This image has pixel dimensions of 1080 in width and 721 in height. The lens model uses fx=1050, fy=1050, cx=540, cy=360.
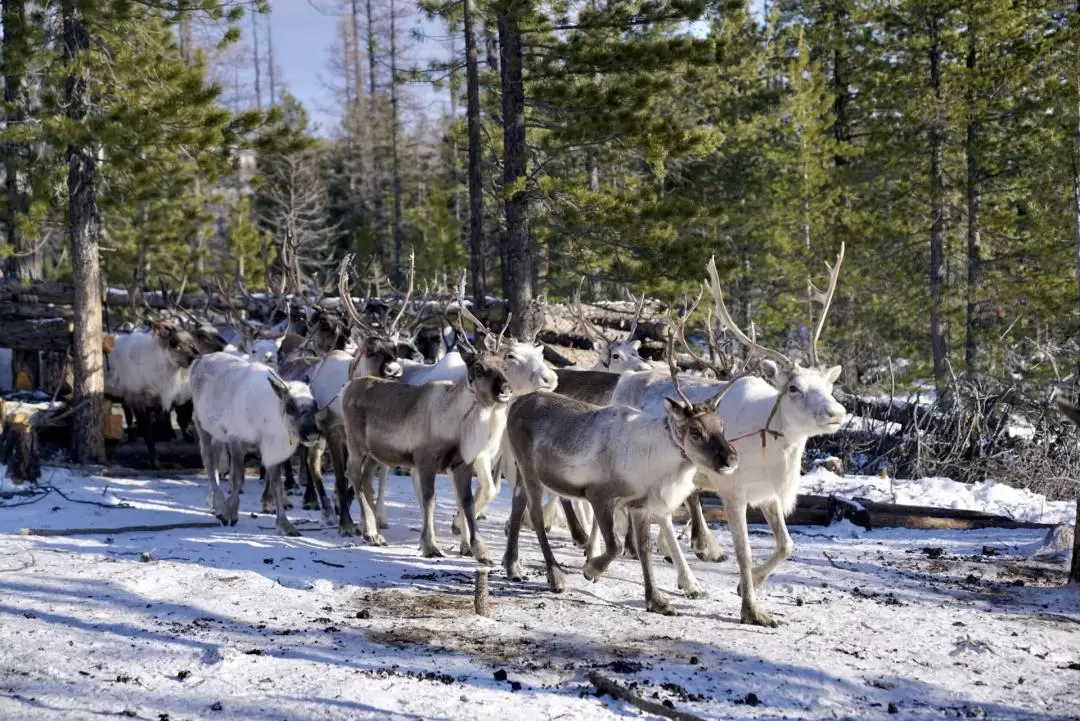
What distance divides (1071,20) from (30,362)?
16.2m

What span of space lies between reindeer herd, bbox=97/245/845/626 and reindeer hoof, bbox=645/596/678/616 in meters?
0.01

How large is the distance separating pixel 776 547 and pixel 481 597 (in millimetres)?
2026

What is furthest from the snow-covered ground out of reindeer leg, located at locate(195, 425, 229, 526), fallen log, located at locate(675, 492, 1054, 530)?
fallen log, located at locate(675, 492, 1054, 530)

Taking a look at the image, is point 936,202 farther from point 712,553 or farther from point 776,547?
point 776,547

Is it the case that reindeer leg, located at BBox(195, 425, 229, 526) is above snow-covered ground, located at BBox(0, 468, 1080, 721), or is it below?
above

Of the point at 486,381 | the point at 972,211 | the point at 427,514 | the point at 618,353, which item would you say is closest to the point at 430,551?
the point at 427,514

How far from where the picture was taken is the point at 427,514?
27.5ft

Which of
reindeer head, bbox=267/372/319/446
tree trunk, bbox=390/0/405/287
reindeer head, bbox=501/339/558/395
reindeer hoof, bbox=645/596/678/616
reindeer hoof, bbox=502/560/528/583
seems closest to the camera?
reindeer hoof, bbox=645/596/678/616

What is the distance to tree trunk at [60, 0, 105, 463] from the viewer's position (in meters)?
11.7

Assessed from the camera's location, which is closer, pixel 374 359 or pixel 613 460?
pixel 613 460

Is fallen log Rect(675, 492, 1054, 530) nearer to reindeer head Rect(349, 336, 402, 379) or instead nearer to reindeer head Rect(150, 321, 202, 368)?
reindeer head Rect(349, 336, 402, 379)

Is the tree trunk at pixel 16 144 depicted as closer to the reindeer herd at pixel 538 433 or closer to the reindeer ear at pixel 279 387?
the reindeer herd at pixel 538 433

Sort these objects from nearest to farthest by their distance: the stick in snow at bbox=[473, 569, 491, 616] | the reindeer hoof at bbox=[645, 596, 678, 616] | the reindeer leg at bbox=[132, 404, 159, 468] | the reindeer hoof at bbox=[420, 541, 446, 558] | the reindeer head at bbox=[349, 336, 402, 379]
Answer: the stick in snow at bbox=[473, 569, 491, 616] < the reindeer hoof at bbox=[645, 596, 678, 616] < the reindeer hoof at bbox=[420, 541, 446, 558] < the reindeer head at bbox=[349, 336, 402, 379] < the reindeer leg at bbox=[132, 404, 159, 468]

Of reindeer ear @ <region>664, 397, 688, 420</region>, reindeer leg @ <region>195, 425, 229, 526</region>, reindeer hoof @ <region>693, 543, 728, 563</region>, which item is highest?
reindeer ear @ <region>664, 397, 688, 420</region>
